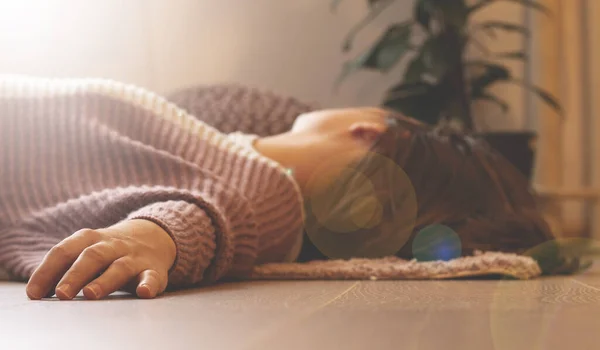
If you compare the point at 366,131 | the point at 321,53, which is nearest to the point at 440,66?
the point at 321,53

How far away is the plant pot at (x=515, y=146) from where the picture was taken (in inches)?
73.0

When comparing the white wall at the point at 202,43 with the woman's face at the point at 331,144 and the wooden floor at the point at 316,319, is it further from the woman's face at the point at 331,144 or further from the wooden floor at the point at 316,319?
the wooden floor at the point at 316,319

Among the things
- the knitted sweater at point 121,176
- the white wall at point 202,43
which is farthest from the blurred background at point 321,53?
the knitted sweater at point 121,176

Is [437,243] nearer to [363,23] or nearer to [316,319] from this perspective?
[316,319]

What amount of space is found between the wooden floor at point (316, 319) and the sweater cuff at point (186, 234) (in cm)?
4

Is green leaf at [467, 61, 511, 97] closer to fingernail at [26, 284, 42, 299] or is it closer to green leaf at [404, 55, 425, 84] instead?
green leaf at [404, 55, 425, 84]

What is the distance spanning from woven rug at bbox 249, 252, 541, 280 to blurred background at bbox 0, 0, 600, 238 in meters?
1.18

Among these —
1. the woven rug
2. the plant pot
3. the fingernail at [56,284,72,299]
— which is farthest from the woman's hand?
the plant pot

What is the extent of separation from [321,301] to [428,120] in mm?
1348

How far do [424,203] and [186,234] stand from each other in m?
0.39

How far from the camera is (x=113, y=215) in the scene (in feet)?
2.78

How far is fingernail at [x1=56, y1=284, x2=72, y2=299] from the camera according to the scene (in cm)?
64

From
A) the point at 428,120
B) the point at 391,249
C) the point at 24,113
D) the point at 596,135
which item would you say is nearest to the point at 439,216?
the point at 391,249

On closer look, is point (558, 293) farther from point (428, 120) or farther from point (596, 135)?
point (596, 135)
